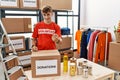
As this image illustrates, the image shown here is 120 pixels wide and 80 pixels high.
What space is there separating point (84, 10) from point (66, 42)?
4.32 feet

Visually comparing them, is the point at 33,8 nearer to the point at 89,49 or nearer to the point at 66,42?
the point at 66,42

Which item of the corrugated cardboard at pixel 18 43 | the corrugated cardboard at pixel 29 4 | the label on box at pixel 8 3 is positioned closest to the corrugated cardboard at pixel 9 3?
the label on box at pixel 8 3

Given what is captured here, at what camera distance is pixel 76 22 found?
4.83 meters

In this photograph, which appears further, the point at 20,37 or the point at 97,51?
the point at 97,51

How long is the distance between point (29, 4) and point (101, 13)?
6.67 ft

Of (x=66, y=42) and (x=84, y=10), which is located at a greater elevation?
(x=84, y=10)

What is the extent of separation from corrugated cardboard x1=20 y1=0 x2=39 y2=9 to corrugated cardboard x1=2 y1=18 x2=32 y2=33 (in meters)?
0.28

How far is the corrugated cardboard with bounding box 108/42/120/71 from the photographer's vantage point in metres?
3.34

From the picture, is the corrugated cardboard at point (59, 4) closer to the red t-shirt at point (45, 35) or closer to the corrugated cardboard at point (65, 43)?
the corrugated cardboard at point (65, 43)

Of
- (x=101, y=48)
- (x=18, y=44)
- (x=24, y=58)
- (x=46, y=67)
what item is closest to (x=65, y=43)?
(x=101, y=48)

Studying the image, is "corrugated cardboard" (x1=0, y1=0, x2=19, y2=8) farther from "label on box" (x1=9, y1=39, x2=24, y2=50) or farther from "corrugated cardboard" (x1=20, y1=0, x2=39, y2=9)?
"label on box" (x1=9, y1=39, x2=24, y2=50)

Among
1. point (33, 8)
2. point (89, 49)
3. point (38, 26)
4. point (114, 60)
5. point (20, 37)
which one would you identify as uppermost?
point (33, 8)

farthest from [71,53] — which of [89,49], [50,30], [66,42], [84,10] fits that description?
[50,30]

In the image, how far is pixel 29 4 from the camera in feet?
10.5
